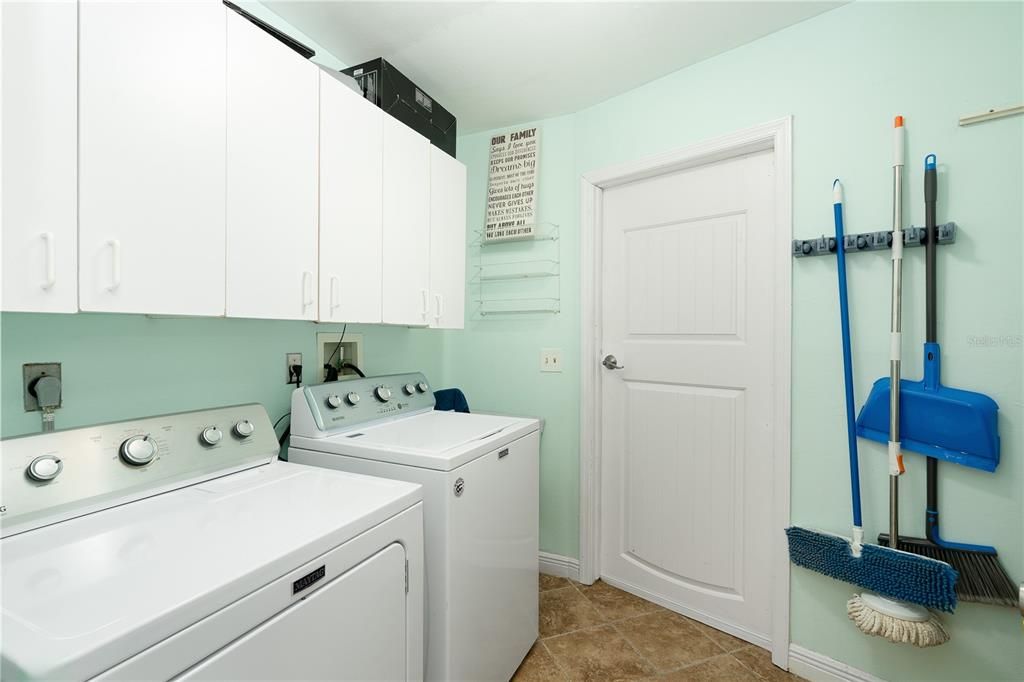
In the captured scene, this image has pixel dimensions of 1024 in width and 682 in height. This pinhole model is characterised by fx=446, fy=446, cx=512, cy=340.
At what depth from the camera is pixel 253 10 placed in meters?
1.60

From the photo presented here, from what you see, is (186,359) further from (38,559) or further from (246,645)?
(246,645)

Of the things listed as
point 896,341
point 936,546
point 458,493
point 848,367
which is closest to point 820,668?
point 936,546

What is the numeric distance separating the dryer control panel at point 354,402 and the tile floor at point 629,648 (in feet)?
3.64

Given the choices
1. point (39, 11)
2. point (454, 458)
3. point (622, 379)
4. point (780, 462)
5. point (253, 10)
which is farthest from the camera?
point (622, 379)

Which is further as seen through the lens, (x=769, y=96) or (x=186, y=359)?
(x=769, y=96)

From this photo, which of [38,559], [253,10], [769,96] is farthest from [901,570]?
[253,10]

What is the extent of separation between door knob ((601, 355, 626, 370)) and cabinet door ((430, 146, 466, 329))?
759mm

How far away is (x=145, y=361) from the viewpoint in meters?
1.26

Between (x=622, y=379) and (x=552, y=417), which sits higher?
(x=622, y=379)

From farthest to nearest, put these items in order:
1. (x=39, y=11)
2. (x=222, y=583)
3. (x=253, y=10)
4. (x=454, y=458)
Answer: (x=253, y=10) → (x=454, y=458) → (x=39, y=11) → (x=222, y=583)

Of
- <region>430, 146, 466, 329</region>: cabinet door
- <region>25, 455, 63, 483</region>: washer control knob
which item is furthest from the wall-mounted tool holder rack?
<region>25, 455, 63, 483</region>: washer control knob

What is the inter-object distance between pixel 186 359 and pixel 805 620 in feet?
7.63

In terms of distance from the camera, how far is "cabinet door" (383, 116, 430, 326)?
1.61 m

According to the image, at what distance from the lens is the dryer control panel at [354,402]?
150 cm
